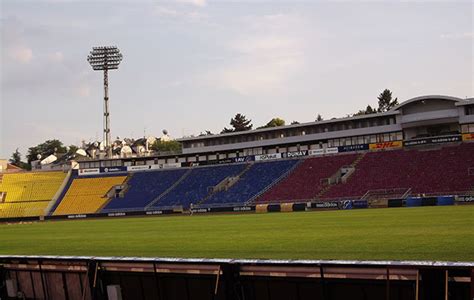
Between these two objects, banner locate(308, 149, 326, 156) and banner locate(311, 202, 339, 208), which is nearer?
banner locate(311, 202, 339, 208)

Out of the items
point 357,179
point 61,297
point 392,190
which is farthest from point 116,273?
point 357,179

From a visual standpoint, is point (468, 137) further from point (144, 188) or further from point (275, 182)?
point (144, 188)

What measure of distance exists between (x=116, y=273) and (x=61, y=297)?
2.11 m

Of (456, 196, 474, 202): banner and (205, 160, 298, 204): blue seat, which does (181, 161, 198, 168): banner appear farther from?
(456, 196, 474, 202): banner

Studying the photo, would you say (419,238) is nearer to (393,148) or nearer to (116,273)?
(116,273)

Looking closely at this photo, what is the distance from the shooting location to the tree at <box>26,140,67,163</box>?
521ft

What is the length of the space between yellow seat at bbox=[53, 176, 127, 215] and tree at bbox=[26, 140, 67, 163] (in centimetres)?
8015

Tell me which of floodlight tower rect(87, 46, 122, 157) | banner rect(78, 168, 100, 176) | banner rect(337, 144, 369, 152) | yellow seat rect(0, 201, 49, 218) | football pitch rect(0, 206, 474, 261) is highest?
floodlight tower rect(87, 46, 122, 157)

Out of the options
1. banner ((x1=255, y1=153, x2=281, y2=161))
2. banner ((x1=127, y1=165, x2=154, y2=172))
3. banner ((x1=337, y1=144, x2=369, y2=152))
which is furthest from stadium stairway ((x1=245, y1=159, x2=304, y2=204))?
banner ((x1=127, y1=165, x2=154, y2=172))

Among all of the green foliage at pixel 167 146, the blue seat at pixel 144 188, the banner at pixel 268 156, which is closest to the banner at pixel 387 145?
the banner at pixel 268 156

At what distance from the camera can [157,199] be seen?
71.6 metres

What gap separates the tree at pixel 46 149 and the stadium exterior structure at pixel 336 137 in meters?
74.9

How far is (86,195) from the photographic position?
258 feet

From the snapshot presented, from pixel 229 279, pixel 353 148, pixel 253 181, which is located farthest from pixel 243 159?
pixel 229 279
